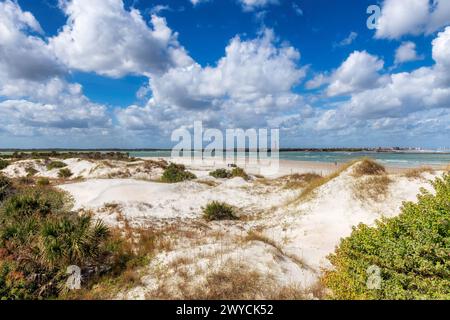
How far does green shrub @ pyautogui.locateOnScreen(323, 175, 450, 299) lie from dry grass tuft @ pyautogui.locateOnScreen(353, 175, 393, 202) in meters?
6.46

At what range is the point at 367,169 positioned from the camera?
51.6 ft

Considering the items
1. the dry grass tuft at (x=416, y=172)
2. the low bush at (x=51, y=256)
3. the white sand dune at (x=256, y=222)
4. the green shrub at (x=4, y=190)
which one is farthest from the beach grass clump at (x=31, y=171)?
the dry grass tuft at (x=416, y=172)

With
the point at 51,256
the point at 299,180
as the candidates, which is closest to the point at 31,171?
A: the point at 299,180

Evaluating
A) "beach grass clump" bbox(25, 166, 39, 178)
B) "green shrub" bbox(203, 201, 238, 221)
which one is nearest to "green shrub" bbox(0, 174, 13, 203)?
"green shrub" bbox(203, 201, 238, 221)

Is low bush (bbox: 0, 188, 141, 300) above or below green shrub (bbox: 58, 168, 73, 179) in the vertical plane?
above

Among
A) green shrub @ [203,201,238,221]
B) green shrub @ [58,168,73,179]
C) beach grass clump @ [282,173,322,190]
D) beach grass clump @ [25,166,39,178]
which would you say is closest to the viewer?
green shrub @ [203,201,238,221]

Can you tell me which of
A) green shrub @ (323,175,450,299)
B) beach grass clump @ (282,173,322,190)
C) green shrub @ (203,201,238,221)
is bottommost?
green shrub @ (203,201,238,221)

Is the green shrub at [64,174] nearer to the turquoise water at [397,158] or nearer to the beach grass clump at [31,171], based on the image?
the beach grass clump at [31,171]

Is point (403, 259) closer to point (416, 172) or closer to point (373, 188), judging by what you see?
point (373, 188)

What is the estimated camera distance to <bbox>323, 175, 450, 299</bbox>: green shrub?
4766mm

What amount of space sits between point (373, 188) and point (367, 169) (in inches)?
107

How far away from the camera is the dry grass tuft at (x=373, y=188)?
1296 centimetres

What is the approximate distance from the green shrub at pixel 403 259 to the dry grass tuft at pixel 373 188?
21.2 feet

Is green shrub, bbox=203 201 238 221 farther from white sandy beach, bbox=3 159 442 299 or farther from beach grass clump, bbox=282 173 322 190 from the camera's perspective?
beach grass clump, bbox=282 173 322 190
